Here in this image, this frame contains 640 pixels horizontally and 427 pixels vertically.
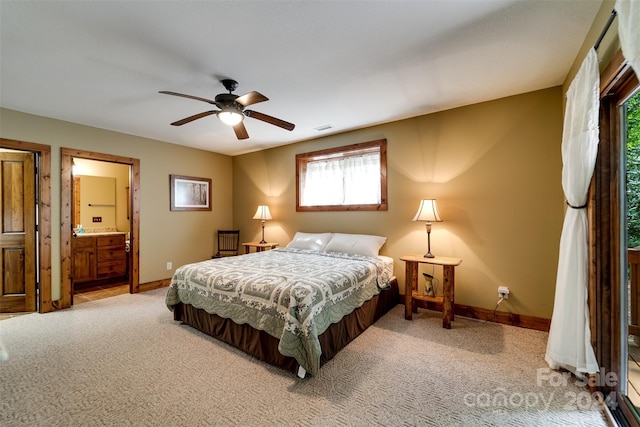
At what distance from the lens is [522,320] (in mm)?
2820

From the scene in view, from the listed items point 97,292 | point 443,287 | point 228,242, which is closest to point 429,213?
point 443,287

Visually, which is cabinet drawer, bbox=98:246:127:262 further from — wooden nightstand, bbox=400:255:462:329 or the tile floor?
wooden nightstand, bbox=400:255:462:329

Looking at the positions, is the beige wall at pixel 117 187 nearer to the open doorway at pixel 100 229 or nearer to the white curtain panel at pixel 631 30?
the open doorway at pixel 100 229

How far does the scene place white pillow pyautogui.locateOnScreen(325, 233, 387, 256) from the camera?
3540 mm

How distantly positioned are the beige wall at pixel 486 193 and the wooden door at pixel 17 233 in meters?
4.40

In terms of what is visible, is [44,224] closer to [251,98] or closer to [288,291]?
[251,98]

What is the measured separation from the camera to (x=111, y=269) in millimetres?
4922

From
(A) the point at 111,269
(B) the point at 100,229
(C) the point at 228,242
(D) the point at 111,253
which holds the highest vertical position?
(B) the point at 100,229

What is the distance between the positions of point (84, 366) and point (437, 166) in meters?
4.11

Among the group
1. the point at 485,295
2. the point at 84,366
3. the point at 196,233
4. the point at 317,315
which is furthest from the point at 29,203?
the point at 485,295

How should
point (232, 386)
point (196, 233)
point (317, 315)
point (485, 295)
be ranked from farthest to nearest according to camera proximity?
point (196, 233) → point (485, 295) → point (317, 315) → point (232, 386)

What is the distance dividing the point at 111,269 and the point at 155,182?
2018mm

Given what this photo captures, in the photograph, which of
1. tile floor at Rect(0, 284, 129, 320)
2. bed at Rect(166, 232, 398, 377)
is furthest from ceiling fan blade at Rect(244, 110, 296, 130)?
tile floor at Rect(0, 284, 129, 320)

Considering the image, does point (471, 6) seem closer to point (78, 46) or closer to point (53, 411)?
point (78, 46)
